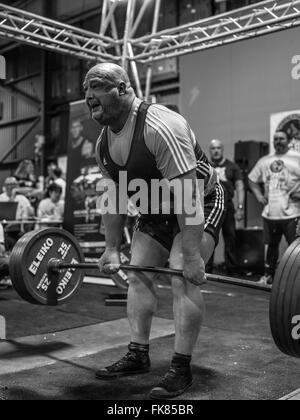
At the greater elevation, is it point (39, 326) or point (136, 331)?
point (136, 331)

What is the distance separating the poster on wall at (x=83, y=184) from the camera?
15.2 feet

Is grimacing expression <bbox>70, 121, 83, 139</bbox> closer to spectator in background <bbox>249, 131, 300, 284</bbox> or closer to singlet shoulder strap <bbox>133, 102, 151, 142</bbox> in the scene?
spectator in background <bbox>249, 131, 300, 284</bbox>

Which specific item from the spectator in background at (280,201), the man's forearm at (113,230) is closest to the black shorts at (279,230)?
the spectator in background at (280,201)

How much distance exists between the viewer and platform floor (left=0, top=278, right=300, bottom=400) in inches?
72.2

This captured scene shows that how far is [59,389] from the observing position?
1854mm

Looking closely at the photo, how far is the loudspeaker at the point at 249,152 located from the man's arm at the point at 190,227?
3847 millimetres

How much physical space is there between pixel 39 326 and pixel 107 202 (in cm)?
123

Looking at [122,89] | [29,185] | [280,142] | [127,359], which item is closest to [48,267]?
[127,359]

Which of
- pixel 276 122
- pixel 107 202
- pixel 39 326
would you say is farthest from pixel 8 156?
pixel 107 202

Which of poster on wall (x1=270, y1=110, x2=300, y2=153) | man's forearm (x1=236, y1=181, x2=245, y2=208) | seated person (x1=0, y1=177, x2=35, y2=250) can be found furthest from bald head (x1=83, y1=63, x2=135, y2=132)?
poster on wall (x1=270, y1=110, x2=300, y2=153)

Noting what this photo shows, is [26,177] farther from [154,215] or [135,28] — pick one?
[154,215]

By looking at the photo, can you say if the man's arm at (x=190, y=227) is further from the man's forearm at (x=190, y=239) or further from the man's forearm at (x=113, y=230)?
the man's forearm at (x=113, y=230)
